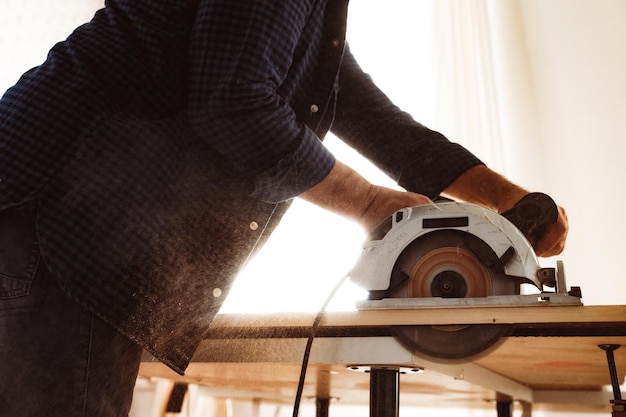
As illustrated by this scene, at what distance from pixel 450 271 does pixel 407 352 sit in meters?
0.13

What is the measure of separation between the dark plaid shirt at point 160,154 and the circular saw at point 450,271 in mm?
164

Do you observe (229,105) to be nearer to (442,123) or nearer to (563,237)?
(563,237)

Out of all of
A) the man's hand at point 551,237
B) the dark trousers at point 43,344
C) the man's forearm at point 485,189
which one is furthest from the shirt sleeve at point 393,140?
the dark trousers at point 43,344

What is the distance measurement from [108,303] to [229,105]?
318 millimetres

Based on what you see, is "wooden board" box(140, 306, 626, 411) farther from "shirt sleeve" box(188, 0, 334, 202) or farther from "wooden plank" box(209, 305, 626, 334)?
"shirt sleeve" box(188, 0, 334, 202)

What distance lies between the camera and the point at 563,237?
3.80ft

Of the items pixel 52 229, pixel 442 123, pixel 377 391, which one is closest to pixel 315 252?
pixel 442 123

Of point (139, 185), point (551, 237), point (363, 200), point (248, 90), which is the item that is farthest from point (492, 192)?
point (139, 185)

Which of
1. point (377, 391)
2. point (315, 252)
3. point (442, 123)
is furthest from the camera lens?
point (442, 123)

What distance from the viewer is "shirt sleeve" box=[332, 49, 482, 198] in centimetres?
134

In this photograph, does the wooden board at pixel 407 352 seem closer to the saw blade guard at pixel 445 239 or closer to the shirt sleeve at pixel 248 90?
the saw blade guard at pixel 445 239

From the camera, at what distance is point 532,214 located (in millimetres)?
1066

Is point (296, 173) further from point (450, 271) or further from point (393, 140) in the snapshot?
point (393, 140)

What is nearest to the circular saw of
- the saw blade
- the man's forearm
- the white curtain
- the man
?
the saw blade
